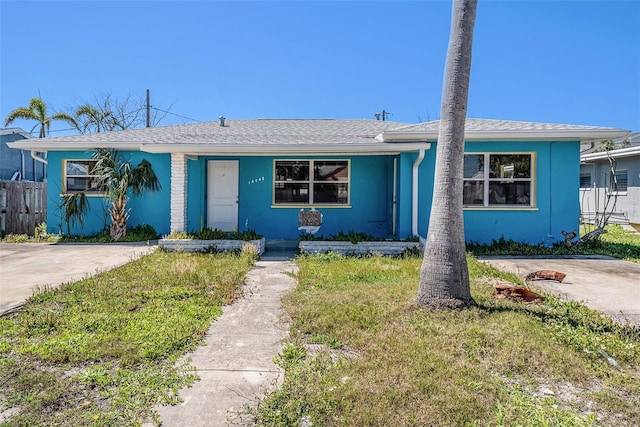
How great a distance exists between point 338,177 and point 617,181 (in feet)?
46.5

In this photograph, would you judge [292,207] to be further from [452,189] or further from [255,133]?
[452,189]

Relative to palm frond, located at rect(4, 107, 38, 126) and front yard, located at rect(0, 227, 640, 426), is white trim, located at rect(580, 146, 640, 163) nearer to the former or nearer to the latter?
front yard, located at rect(0, 227, 640, 426)

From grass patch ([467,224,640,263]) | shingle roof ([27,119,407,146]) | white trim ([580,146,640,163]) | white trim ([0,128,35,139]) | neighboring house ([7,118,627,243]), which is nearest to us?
grass patch ([467,224,640,263])

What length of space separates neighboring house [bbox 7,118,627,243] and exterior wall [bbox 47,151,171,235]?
31 millimetres

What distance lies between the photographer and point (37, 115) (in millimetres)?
19141

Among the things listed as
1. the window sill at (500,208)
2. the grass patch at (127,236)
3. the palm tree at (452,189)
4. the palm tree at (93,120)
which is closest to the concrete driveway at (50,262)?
the grass patch at (127,236)

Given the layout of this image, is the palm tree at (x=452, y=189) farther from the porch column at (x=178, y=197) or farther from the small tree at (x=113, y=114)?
the small tree at (x=113, y=114)

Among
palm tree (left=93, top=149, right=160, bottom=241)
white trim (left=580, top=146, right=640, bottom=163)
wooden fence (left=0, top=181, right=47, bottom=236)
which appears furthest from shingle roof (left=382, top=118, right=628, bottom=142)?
wooden fence (left=0, top=181, right=47, bottom=236)

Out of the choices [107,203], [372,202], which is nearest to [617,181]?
[372,202]

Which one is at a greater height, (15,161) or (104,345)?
(15,161)

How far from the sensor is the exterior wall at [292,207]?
10656mm

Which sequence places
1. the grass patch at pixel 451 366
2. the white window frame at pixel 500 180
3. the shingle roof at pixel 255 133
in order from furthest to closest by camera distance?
the shingle roof at pixel 255 133 < the white window frame at pixel 500 180 < the grass patch at pixel 451 366

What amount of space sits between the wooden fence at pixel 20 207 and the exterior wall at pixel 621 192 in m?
20.3

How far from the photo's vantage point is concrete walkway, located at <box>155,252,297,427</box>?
2488 millimetres
